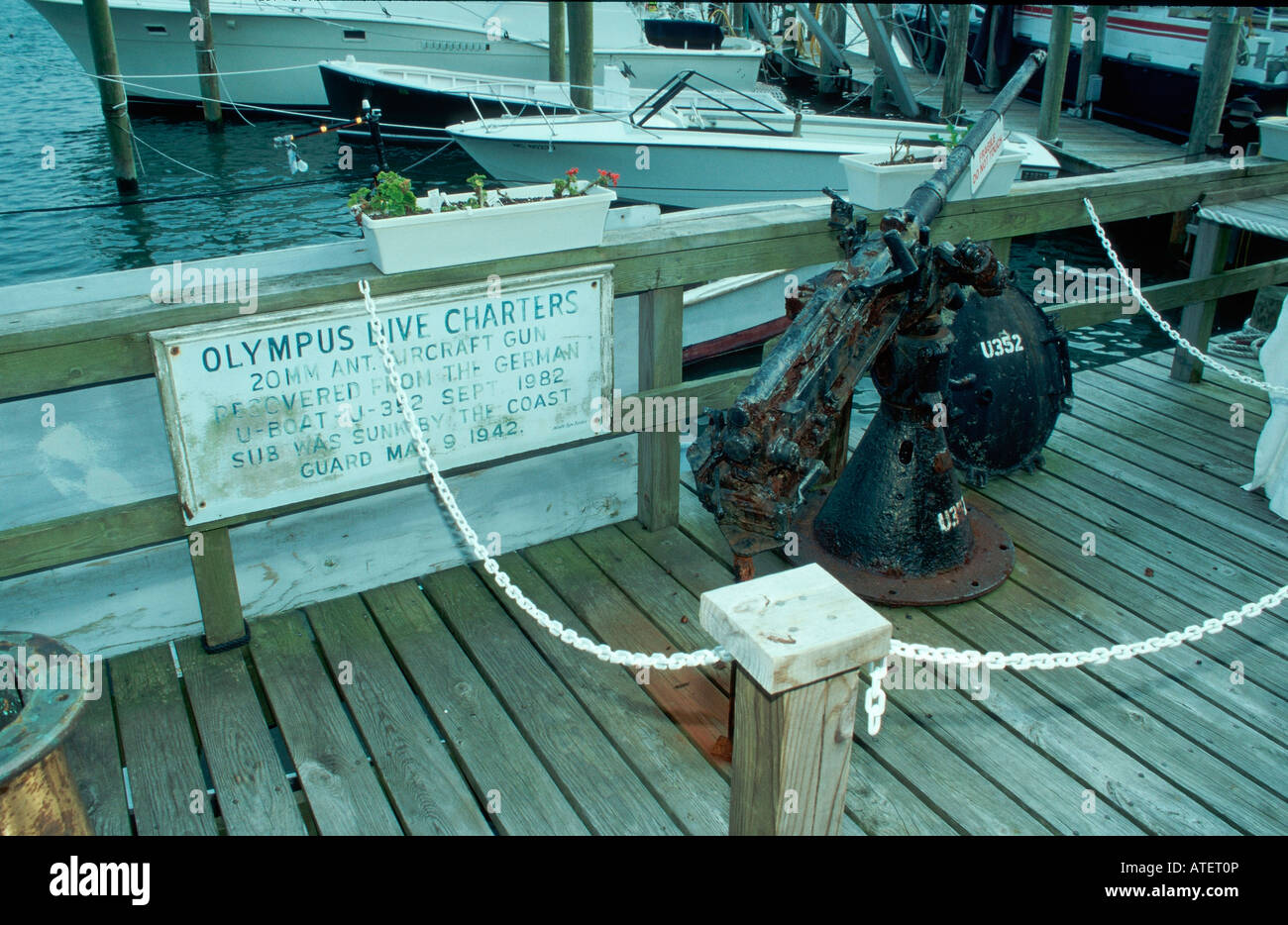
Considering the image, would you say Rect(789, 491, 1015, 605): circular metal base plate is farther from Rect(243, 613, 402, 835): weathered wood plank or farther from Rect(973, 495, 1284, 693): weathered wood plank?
Rect(243, 613, 402, 835): weathered wood plank

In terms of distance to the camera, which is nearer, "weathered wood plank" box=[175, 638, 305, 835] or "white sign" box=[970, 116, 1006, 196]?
"weathered wood plank" box=[175, 638, 305, 835]

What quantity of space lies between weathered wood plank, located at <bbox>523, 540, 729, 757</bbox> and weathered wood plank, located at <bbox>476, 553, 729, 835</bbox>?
0.05 metres

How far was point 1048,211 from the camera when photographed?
5363 mm

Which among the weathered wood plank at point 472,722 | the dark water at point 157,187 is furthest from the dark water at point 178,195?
the weathered wood plank at point 472,722

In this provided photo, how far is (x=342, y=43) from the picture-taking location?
2347 centimetres

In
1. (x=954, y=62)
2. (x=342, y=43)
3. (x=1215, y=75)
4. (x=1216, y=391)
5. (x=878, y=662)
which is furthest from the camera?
(x=342, y=43)

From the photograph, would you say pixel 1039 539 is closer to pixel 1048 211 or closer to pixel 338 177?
pixel 1048 211

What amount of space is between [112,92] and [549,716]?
52.3 ft

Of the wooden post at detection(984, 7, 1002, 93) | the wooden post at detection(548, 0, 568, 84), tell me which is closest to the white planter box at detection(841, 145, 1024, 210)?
the wooden post at detection(548, 0, 568, 84)

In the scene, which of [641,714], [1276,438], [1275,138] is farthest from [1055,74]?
[641,714]

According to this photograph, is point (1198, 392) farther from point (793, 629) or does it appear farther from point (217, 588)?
point (217, 588)

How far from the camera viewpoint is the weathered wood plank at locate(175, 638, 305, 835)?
3.20 m

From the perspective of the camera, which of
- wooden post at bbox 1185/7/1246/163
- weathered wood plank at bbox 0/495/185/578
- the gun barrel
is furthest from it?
wooden post at bbox 1185/7/1246/163

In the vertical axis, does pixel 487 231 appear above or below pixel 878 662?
above
